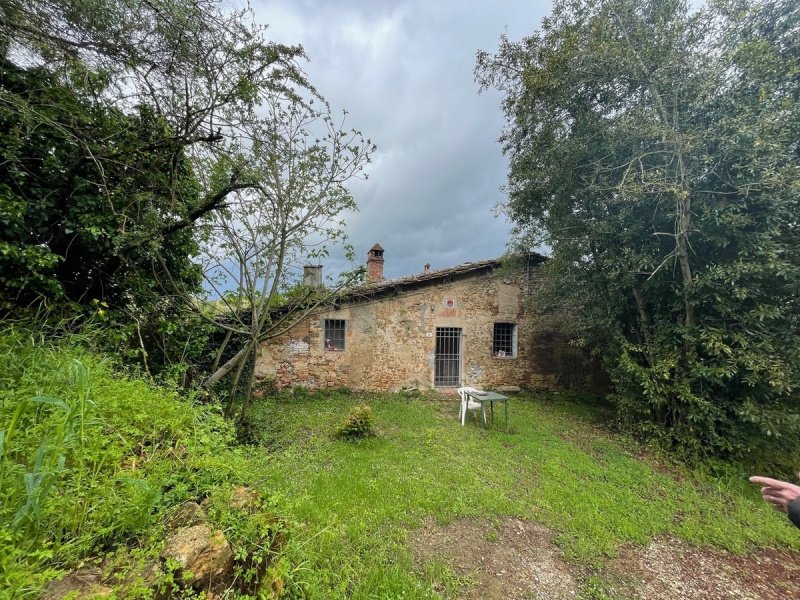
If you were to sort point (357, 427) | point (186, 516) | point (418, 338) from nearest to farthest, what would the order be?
point (186, 516) < point (357, 427) < point (418, 338)

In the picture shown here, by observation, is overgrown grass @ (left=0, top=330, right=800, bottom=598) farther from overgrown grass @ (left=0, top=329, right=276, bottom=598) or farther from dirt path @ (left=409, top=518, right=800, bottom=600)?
dirt path @ (left=409, top=518, right=800, bottom=600)

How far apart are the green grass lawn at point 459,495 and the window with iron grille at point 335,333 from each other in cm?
287

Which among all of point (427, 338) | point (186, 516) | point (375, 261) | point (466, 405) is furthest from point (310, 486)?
point (375, 261)

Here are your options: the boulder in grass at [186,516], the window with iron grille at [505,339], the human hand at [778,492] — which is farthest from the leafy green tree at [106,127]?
the window with iron grille at [505,339]

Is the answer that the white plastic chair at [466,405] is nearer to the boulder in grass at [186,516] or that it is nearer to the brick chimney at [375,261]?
the brick chimney at [375,261]

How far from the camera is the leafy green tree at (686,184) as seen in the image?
4.66m

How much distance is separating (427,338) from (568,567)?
683cm

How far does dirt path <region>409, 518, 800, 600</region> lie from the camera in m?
2.82

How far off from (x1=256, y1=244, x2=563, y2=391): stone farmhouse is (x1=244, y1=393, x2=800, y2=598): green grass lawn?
2.55 metres

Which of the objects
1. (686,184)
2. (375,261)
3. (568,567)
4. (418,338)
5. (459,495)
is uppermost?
(686,184)

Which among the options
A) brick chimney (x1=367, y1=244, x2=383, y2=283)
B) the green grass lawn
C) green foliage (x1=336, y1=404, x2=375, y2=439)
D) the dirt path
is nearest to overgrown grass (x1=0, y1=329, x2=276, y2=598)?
the green grass lawn

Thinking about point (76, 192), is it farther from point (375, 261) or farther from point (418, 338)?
point (375, 261)

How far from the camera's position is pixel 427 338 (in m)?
9.69

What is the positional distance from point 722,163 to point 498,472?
19.2 feet
